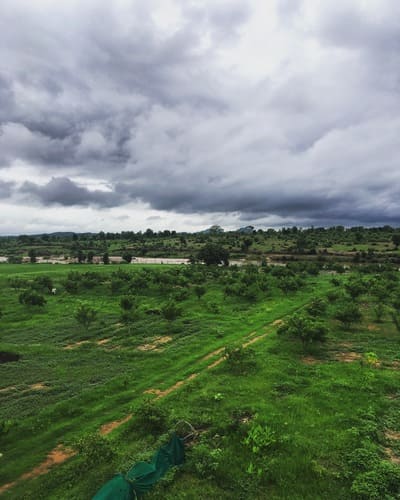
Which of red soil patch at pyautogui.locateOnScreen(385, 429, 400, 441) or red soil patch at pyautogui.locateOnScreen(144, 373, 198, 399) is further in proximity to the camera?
red soil patch at pyautogui.locateOnScreen(144, 373, 198, 399)

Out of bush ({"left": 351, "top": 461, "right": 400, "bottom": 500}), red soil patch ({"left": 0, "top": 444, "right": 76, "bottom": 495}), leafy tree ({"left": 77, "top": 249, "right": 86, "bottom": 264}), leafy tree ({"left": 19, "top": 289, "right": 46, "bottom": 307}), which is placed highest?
leafy tree ({"left": 77, "top": 249, "right": 86, "bottom": 264})

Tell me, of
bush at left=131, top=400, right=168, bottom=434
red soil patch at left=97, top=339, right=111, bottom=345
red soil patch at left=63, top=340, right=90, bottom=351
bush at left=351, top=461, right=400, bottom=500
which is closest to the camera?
bush at left=351, top=461, right=400, bottom=500

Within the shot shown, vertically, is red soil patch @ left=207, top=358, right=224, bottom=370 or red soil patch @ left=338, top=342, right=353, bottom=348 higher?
red soil patch @ left=338, top=342, right=353, bottom=348

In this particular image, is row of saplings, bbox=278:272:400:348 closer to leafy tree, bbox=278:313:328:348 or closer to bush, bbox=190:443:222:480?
leafy tree, bbox=278:313:328:348

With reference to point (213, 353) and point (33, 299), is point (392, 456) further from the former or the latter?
point (33, 299)

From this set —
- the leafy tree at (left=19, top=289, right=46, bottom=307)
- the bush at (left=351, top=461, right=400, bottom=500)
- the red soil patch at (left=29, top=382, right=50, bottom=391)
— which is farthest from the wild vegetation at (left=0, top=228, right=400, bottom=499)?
the leafy tree at (left=19, top=289, right=46, bottom=307)

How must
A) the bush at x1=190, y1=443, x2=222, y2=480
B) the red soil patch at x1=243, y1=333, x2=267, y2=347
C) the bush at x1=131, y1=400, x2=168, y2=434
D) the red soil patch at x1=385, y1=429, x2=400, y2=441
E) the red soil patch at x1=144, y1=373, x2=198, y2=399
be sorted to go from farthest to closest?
1. the red soil patch at x1=243, y1=333, x2=267, y2=347
2. the red soil patch at x1=144, y1=373, x2=198, y2=399
3. the bush at x1=131, y1=400, x2=168, y2=434
4. the red soil patch at x1=385, y1=429, x2=400, y2=441
5. the bush at x1=190, y1=443, x2=222, y2=480

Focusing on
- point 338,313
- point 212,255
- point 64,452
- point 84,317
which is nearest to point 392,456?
point 64,452

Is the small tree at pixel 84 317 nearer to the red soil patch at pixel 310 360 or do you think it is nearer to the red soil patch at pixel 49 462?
the red soil patch at pixel 49 462
